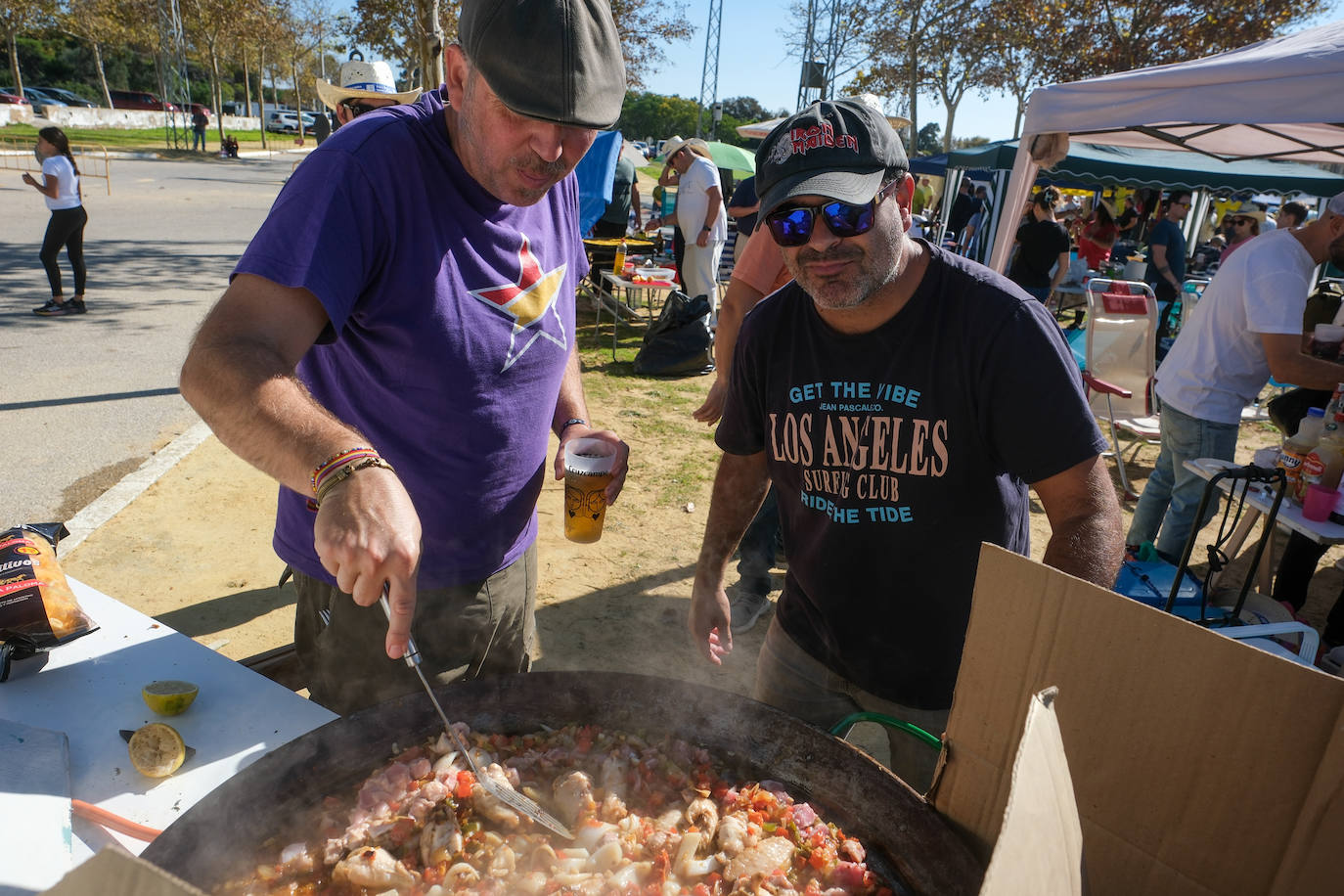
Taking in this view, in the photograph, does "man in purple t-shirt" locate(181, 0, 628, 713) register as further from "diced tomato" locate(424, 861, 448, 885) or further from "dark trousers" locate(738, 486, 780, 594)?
"dark trousers" locate(738, 486, 780, 594)

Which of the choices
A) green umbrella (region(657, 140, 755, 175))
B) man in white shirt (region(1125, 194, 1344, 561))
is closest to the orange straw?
man in white shirt (region(1125, 194, 1344, 561))

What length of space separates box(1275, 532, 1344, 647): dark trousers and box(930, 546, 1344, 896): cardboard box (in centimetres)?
398

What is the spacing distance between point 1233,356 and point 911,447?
358cm

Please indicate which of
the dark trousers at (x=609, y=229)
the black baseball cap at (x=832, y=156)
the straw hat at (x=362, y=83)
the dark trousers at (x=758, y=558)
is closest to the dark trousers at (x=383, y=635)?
the black baseball cap at (x=832, y=156)

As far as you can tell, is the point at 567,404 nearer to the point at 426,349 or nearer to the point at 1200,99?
the point at 426,349

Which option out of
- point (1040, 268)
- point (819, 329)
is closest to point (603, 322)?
point (1040, 268)

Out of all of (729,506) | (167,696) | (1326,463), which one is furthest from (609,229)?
(167,696)

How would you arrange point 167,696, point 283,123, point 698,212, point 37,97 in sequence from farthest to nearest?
point 283,123 → point 37,97 → point 698,212 → point 167,696

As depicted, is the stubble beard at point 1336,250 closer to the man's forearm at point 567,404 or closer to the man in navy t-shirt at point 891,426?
the man in navy t-shirt at point 891,426

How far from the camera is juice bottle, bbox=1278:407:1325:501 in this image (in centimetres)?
374

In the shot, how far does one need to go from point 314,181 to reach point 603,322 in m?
9.86

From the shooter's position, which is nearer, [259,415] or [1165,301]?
[259,415]

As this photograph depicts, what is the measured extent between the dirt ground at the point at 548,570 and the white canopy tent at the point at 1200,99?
2.73 m

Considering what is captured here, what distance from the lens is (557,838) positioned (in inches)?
68.0
